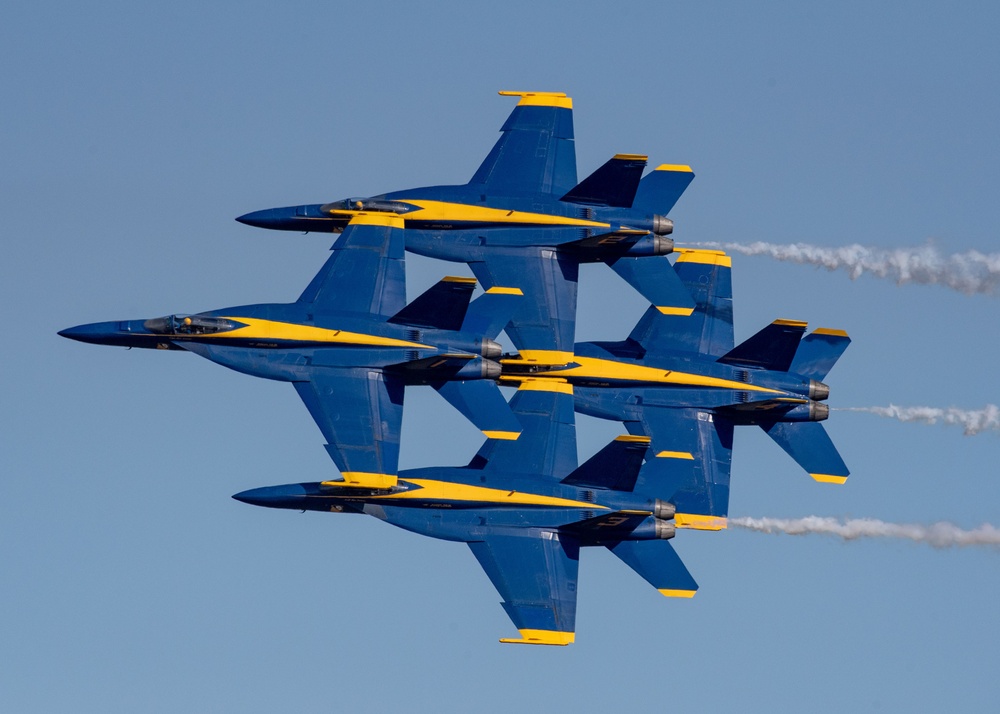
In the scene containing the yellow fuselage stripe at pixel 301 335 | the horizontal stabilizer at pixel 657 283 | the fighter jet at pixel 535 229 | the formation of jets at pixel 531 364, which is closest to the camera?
the yellow fuselage stripe at pixel 301 335

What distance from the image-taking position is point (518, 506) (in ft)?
322

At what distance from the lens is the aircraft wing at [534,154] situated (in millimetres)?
101938

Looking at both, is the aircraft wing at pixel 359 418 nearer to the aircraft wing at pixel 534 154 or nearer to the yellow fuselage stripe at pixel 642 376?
the yellow fuselage stripe at pixel 642 376

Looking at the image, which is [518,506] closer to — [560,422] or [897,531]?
[560,422]

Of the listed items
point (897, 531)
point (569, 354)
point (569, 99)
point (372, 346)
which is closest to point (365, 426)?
point (372, 346)

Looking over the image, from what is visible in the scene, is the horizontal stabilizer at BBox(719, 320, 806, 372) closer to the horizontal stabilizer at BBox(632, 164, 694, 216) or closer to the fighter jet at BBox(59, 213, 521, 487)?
the horizontal stabilizer at BBox(632, 164, 694, 216)

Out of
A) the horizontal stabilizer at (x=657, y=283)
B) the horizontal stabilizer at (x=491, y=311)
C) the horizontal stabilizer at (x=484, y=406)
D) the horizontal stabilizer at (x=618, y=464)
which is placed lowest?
the horizontal stabilizer at (x=618, y=464)

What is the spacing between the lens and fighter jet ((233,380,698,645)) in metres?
97.4

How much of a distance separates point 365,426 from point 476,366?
15.9 ft

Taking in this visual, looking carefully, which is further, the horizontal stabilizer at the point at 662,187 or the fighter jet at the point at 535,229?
the horizontal stabilizer at the point at 662,187

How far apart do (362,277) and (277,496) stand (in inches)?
355

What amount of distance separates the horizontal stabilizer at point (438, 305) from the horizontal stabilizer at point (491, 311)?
1.10 m

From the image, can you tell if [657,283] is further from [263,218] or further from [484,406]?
[263,218]

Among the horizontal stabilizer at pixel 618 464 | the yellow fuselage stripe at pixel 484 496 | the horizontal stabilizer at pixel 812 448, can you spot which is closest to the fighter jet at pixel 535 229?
the horizontal stabilizer at pixel 618 464
